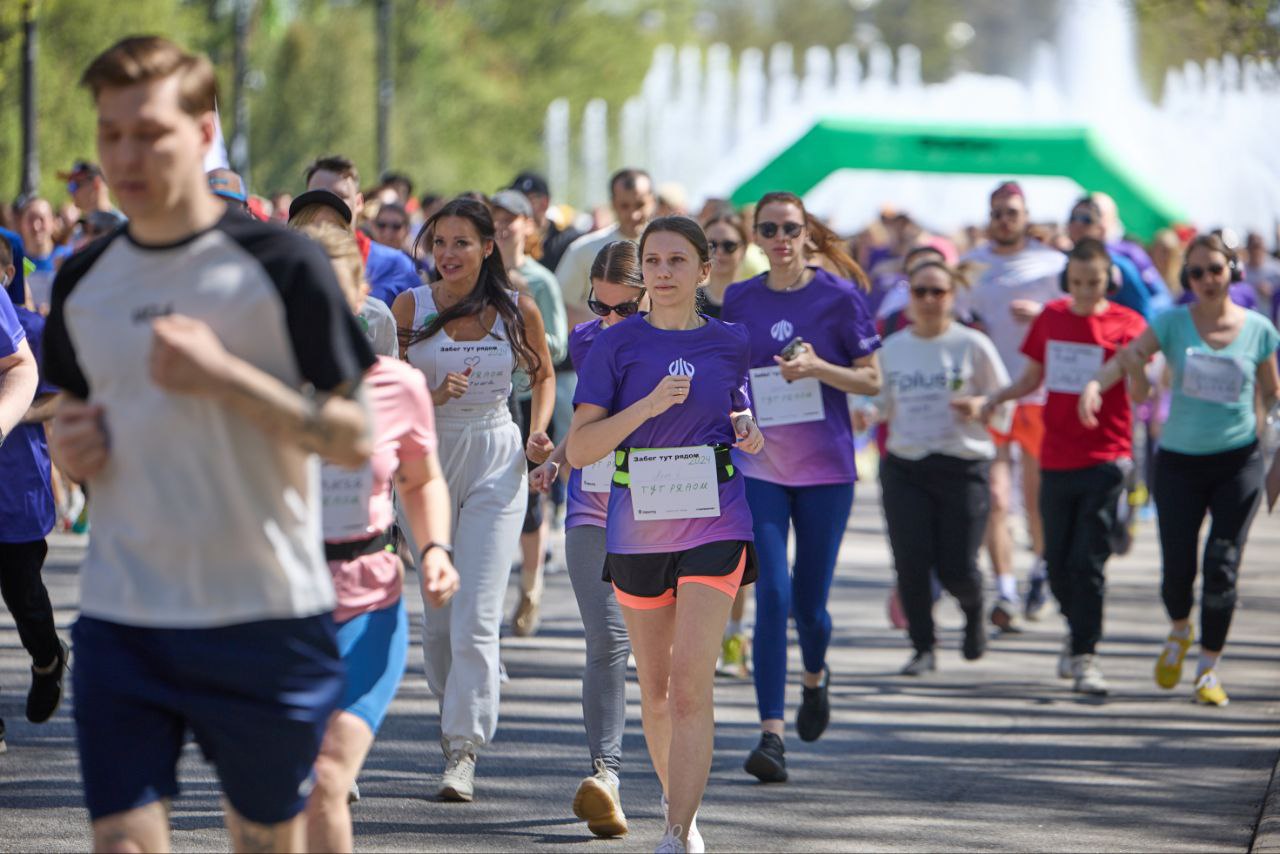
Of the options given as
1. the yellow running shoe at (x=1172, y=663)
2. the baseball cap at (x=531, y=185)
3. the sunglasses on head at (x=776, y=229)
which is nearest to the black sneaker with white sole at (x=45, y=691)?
the sunglasses on head at (x=776, y=229)

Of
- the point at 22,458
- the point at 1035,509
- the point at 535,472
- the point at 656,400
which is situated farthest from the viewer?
the point at 1035,509

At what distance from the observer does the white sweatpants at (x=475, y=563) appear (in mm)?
7395

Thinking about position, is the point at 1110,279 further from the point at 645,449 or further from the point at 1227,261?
the point at 645,449

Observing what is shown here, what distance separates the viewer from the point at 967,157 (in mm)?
28141

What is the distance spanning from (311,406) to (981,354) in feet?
23.5

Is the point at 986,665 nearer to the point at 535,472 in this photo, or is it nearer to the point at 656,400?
the point at 535,472

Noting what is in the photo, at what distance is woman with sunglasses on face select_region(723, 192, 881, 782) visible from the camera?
8.39 m

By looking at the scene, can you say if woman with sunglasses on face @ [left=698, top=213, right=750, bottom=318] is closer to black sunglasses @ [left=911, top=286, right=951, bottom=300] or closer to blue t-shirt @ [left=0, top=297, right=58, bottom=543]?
black sunglasses @ [left=911, top=286, right=951, bottom=300]

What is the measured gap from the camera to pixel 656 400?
6.31m

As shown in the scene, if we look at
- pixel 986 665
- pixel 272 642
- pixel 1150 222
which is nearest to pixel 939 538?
pixel 986 665

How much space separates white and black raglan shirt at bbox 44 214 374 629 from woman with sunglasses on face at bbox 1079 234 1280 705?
6.54 metres

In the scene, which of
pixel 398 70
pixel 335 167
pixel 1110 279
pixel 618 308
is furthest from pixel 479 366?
pixel 398 70

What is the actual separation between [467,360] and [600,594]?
1.02 m

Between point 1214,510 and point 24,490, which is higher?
point 24,490
